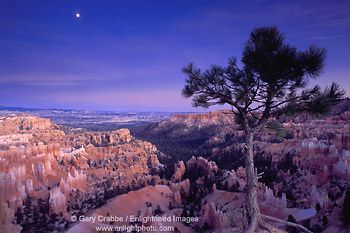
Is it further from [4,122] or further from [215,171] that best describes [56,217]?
[4,122]

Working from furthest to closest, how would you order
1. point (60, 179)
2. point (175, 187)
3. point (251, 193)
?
1. point (60, 179)
2. point (175, 187)
3. point (251, 193)

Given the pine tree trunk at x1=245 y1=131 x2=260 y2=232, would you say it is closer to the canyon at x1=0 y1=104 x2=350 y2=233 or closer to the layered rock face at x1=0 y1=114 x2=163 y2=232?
the canyon at x1=0 y1=104 x2=350 y2=233

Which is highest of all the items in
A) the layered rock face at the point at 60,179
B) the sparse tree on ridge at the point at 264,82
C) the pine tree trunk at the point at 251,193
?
the sparse tree on ridge at the point at 264,82

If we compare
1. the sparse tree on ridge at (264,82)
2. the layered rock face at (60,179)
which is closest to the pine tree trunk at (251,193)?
the sparse tree on ridge at (264,82)

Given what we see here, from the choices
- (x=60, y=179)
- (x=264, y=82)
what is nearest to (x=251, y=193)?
(x=264, y=82)

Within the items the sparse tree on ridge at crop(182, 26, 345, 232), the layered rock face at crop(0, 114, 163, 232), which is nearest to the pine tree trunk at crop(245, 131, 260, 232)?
the sparse tree on ridge at crop(182, 26, 345, 232)

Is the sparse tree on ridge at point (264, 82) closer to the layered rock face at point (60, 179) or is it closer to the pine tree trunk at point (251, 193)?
the pine tree trunk at point (251, 193)

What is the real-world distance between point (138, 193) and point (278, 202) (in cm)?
1267

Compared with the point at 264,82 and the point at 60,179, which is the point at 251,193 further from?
the point at 60,179

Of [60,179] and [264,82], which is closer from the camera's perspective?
Result: [264,82]

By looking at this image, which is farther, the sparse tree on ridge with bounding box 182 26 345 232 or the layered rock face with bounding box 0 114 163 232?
the layered rock face with bounding box 0 114 163 232

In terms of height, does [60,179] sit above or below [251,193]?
below

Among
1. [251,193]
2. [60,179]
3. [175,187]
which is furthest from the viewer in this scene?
[60,179]

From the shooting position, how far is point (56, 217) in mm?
16172
